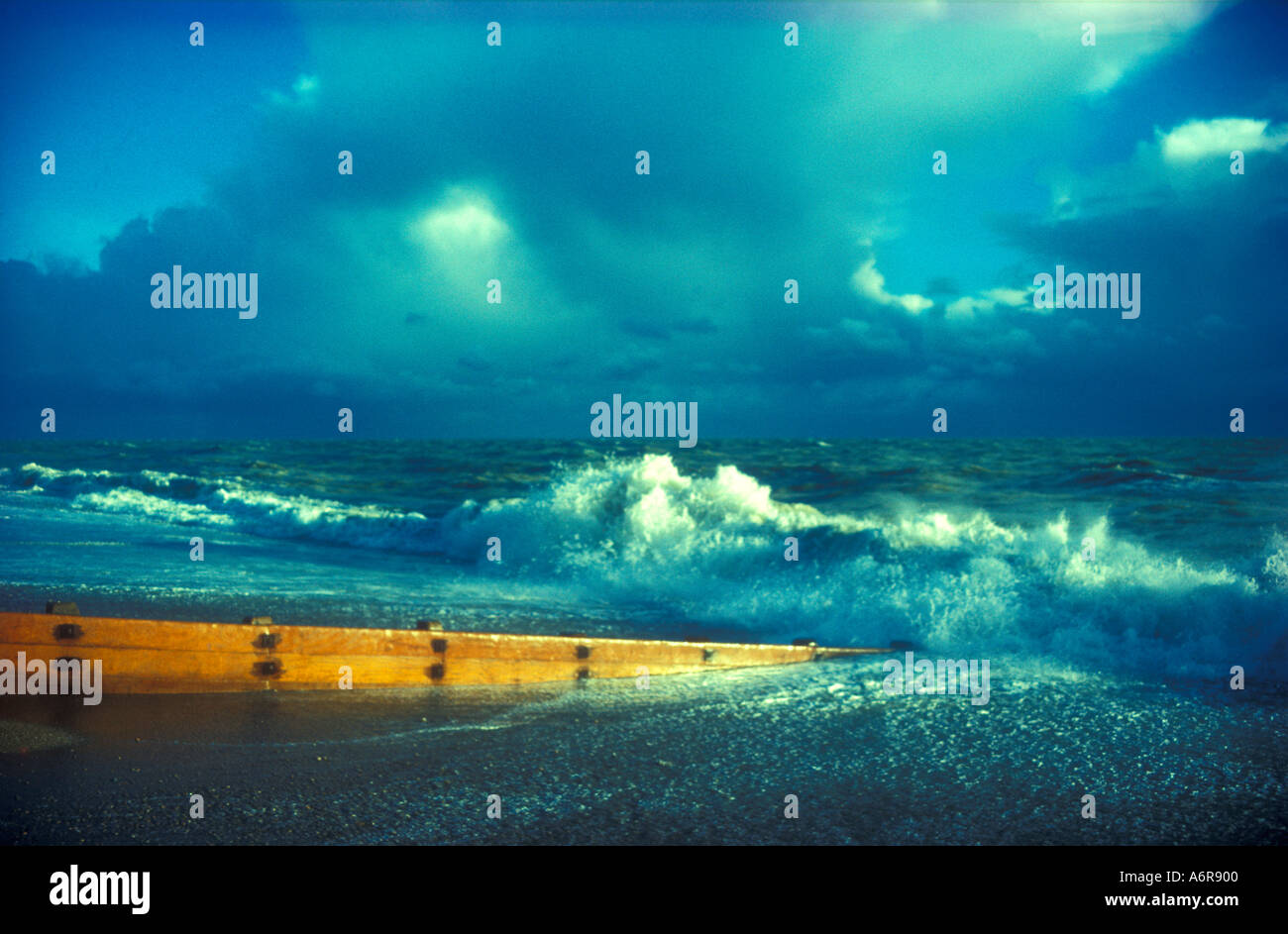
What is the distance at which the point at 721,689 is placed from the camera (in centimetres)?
640

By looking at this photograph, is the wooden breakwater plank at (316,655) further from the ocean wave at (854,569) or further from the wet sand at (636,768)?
the ocean wave at (854,569)

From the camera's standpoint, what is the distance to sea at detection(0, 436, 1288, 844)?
425 centimetres

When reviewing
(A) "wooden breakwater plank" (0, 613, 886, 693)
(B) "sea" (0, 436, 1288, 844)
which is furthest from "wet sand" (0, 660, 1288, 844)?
(A) "wooden breakwater plank" (0, 613, 886, 693)

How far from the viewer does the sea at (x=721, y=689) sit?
425 centimetres

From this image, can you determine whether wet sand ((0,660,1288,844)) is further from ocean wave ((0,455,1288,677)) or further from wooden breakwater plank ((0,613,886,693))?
ocean wave ((0,455,1288,677))

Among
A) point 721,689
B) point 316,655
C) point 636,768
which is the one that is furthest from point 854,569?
point 316,655

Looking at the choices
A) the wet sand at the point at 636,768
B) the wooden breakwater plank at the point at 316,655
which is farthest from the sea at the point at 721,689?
the wooden breakwater plank at the point at 316,655

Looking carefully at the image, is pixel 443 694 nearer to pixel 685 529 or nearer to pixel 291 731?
pixel 291 731

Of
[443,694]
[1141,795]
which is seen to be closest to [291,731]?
[443,694]

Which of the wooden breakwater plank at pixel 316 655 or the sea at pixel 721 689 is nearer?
Answer: the sea at pixel 721 689

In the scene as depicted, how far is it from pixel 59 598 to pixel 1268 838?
9.65 metres

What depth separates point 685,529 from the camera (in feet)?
46.9

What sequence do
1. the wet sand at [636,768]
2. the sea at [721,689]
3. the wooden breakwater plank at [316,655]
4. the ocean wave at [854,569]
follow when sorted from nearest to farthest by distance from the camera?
the wet sand at [636,768]
the sea at [721,689]
the wooden breakwater plank at [316,655]
the ocean wave at [854,569]
